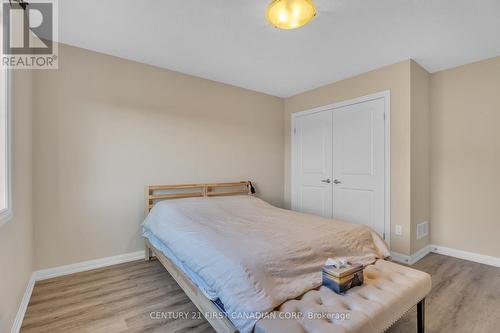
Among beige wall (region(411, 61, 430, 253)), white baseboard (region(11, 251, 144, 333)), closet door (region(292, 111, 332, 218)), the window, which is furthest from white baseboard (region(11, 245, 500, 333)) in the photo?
closet door (region(292, 111, 332, 218))

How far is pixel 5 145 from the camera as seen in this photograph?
157cm

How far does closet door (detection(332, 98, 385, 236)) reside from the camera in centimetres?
315

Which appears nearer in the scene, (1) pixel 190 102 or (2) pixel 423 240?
(2) pixel 423 240

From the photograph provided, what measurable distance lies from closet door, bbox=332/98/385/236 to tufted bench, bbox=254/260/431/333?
64.9 inches

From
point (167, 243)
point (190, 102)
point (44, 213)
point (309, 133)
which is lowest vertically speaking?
point (167, 243)

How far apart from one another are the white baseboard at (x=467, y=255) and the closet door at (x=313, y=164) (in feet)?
4.71

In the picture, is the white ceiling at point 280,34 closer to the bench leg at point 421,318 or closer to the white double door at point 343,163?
the white double door at point 343,163

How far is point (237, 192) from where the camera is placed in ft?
12.4

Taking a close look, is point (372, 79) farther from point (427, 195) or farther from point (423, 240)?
point (423, 240)

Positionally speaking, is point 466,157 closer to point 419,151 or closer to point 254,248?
point 419,151

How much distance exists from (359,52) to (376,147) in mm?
1221

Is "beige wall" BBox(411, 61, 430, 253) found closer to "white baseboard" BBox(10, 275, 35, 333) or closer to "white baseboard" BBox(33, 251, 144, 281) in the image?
"white baseboard" BBox(33, 251, 144, 281)

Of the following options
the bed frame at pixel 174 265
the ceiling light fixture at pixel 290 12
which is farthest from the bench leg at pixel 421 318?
the ceiling light fixture at pixel 290 12

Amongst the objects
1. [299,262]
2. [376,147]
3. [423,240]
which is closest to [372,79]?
[376,147]
